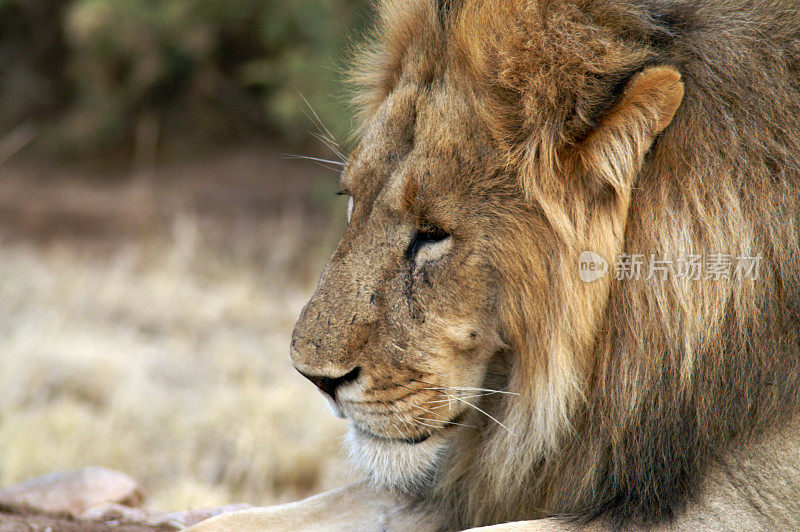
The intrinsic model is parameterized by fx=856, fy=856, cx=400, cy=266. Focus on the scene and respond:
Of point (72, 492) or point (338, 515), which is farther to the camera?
point (72, 492)

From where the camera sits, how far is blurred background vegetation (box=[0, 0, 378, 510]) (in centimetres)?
403

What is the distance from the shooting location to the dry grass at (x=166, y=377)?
388 cm

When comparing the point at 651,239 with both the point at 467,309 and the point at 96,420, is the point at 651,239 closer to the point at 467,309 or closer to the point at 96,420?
the point at 467,309

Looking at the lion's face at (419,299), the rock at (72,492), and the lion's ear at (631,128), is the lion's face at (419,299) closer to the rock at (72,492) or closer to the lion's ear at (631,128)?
the lion's ear at (631,128)

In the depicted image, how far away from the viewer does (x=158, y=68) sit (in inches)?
412

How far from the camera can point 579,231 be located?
1758 millimetres

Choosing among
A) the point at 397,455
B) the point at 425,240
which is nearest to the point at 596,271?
the point at 425,240

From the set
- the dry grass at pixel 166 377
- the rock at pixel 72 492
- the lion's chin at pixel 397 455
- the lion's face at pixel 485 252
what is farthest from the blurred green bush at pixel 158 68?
the lion's chin at pixel 397 455

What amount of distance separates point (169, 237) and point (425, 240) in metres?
7.31

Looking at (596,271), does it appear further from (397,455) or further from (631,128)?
(397,455)

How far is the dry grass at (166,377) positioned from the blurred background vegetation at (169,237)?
1cm

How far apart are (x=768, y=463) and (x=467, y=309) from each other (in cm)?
68

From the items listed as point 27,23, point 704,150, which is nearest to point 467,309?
point 704,150

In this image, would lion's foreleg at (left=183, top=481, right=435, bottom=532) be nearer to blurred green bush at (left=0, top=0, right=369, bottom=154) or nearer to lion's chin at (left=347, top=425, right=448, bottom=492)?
lion's chin at (left=347, top=425, right=448, bottom=492)
